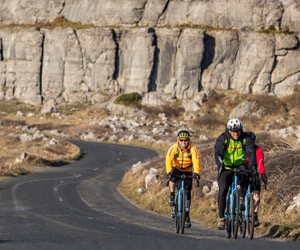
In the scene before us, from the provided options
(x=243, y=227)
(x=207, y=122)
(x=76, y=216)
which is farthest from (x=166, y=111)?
(x=243, y=227)

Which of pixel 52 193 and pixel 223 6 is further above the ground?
pixel 223 6

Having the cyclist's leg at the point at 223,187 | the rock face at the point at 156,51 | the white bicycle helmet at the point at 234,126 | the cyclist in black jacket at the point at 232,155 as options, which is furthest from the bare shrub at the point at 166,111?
the white bicycle helmet at the point at 234,126

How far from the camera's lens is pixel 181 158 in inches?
621

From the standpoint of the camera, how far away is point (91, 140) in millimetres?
71875

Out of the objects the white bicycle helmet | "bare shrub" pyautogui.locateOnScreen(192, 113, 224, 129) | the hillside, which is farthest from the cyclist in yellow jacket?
"bare shrub" pyautogui.locateOnScreen(192, 113, 224, 129)

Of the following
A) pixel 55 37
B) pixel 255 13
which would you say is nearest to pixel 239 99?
pixel 255 13

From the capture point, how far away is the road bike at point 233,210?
555 inches

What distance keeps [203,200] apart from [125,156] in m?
31.9

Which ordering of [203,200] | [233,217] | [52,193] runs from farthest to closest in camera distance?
[52,193]
[203,200]
[233,217]

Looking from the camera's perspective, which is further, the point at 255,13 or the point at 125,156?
the point at 255,13

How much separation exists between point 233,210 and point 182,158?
6.80ft

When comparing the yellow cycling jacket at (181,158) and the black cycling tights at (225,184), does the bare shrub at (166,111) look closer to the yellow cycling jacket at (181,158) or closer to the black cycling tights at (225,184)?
the yellow cycling jacket at (181,158)

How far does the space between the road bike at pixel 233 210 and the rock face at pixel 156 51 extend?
67.6m

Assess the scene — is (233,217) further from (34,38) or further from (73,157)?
(34,38)
